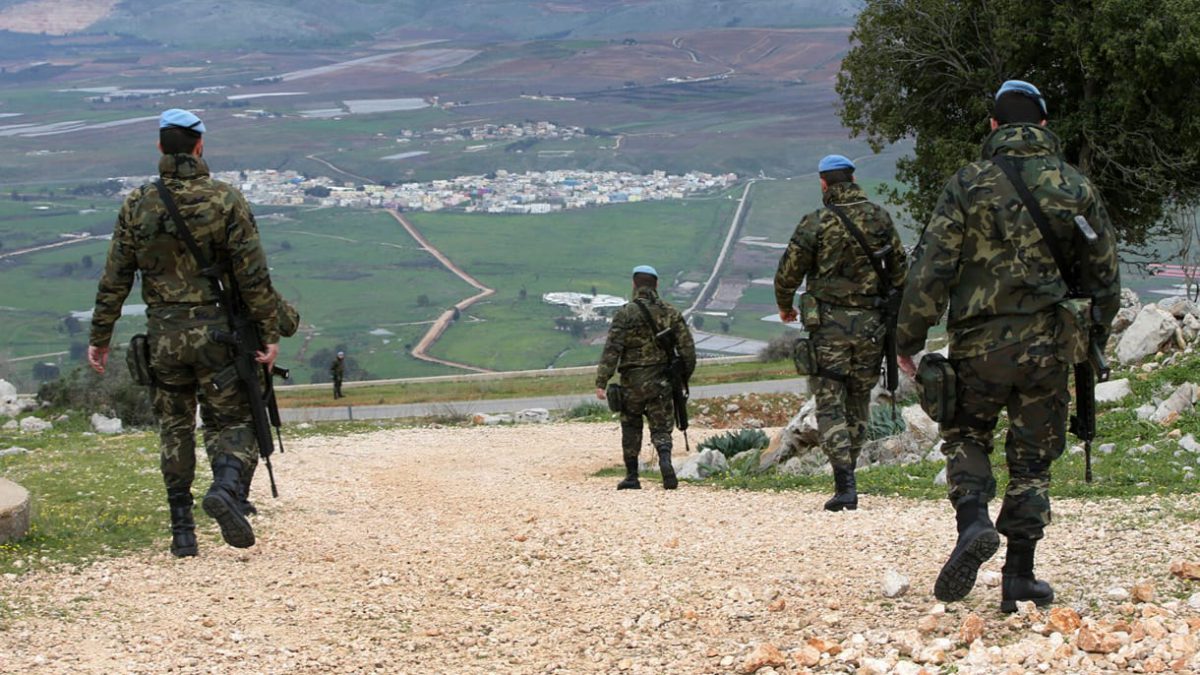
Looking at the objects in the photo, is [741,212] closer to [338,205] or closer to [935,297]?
[338,205]

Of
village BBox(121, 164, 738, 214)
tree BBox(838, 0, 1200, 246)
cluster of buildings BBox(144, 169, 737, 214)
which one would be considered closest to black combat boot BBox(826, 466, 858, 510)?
tree BBox(838, 0, 1200, 246)

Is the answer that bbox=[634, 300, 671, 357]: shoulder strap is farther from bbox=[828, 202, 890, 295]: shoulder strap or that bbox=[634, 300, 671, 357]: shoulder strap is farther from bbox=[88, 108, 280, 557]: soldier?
bbox=[88, 108, 280, 557]: soldier

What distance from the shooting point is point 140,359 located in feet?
28.2

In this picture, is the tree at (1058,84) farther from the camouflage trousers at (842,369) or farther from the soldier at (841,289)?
the camouflage trousers at (842,369)

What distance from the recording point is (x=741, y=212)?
115 metres

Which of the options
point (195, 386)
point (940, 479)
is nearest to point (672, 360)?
point (940, 479)

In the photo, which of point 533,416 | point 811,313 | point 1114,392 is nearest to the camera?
point 811,313

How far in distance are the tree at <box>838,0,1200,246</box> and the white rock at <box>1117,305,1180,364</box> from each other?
7.01 m

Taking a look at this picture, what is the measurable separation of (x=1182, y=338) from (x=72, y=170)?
134 m

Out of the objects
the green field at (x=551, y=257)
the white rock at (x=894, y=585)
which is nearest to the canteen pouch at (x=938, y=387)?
the white rock at (x=894, y=585)

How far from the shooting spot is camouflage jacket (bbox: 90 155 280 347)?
8.48 m

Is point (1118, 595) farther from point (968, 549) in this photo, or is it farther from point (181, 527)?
point (181, 527)

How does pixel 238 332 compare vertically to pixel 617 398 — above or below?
above

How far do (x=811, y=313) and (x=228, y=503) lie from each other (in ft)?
15.1
